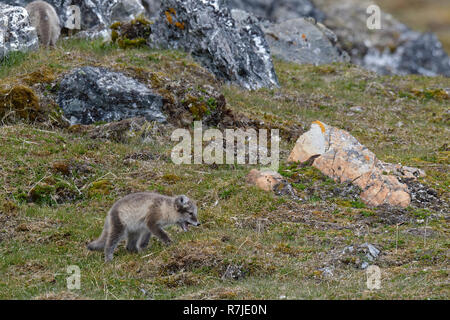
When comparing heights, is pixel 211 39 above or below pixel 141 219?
above

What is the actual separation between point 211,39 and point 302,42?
28.8 ft

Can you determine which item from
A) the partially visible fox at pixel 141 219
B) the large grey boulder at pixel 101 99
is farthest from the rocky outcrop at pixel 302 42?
the partially visible fox at pixel 141 219

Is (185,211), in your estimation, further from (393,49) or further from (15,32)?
(393,49)

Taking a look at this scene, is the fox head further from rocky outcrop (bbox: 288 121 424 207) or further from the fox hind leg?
rocky outcrop (bbox: 288 121 424 207)

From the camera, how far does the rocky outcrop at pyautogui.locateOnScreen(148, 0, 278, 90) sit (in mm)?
20672

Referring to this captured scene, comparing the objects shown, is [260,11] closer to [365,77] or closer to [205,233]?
[365,77]

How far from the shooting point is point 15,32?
19.0 meters

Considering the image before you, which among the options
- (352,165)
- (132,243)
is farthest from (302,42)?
(132,243)

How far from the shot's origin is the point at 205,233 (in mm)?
10867

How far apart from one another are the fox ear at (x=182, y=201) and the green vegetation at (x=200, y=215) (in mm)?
608

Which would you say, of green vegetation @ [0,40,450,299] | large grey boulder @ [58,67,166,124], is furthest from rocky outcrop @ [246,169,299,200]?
large grey boulder @ [58,67,166,124]

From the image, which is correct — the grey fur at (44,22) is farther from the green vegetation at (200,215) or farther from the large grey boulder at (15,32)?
the green vegetation at (200,215)

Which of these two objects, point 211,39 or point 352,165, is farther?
point 211,39

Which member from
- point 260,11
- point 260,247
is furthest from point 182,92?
point 260,11
